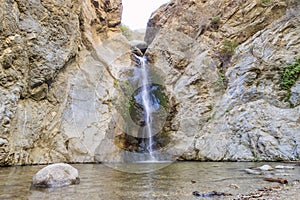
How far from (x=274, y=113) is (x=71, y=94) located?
8.55m

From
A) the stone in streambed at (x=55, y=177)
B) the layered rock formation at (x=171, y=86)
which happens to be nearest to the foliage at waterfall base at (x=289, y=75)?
the layered rock formation at (x=171, y=86)

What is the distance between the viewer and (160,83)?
1477cm

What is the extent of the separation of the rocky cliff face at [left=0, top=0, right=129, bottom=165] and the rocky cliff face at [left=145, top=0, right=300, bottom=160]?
417 cm

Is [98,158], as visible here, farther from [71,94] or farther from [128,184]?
[128,184]

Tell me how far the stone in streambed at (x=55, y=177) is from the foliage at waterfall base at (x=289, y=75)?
27.6ft

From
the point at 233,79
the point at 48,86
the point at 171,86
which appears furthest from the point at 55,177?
the point at 171,86

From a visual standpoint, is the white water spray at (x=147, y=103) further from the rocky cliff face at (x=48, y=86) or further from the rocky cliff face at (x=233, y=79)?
the rocky cliff face at (x=48, y=86)

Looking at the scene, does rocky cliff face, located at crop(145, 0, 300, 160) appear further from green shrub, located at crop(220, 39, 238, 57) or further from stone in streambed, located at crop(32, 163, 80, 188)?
stone in streambed, located at crop(32, 163, 80, 188)

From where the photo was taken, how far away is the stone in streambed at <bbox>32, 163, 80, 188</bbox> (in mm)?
4266

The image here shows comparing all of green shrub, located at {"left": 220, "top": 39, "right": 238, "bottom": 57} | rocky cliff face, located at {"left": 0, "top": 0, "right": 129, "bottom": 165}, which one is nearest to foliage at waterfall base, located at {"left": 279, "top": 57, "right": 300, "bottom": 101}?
green shrub, located at {"left": 220, "top": 39, "right": 238, "bottom": 57}

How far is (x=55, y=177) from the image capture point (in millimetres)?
4367

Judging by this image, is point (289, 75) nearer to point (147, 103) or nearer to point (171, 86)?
point (171, 86)

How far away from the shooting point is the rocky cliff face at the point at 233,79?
9039 millimetres

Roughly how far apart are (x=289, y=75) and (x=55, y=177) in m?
9.38
